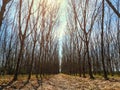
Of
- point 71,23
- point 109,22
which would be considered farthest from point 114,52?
point 71,23

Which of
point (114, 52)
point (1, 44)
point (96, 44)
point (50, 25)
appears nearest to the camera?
point (50, 25)

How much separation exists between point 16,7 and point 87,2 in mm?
6882

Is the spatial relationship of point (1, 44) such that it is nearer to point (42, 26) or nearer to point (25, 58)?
point (25, 58)

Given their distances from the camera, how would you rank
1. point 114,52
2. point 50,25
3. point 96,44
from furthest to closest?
point 114,52 < point 96,44 < point 50,25

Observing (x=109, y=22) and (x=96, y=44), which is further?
(x=96, y=44)

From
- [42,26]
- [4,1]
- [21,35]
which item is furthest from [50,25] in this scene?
[4,1]

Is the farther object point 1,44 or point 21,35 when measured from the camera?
point 1,44

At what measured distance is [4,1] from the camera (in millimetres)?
6414

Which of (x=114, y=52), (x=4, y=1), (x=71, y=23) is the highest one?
(x=71, y=23)

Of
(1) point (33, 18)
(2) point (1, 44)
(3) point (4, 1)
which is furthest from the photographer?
(2) point (1, 44)

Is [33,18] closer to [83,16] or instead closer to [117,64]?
[83,16]

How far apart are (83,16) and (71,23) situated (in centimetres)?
653

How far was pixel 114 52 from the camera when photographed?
36.6 m

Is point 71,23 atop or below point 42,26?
atop
